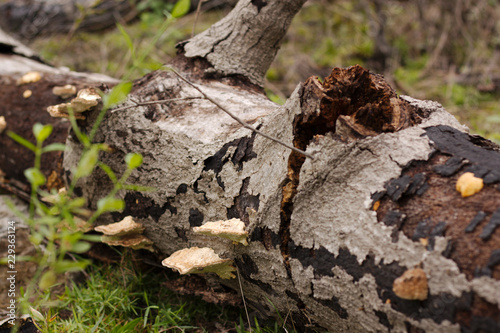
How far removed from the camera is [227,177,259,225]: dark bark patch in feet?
6.10

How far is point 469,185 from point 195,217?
135 centimetres

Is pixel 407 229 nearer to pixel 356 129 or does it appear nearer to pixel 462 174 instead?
pixel 462 174

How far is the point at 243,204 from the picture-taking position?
1.91 meters

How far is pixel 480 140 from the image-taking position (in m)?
1.63

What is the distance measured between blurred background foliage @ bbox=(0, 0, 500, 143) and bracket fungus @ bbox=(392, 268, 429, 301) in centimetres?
447

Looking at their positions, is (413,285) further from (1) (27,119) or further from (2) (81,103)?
(1) (27,119)

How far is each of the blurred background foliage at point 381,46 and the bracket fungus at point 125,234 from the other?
147 inches

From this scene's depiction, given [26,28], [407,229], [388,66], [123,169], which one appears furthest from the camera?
[388,66]

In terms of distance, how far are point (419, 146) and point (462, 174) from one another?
0.63 feet

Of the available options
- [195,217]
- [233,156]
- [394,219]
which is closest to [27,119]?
[195,217]

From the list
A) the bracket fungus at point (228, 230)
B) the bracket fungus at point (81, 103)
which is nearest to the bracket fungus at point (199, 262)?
the bracket fungus at point (228, 230)

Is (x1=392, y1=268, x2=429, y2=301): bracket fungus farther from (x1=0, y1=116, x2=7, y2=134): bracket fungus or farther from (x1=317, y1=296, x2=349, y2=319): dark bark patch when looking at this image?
(x1=0, y1=116, x2=7, y2=134): bracket fungus

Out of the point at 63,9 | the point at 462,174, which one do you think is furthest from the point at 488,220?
the point at 63,9

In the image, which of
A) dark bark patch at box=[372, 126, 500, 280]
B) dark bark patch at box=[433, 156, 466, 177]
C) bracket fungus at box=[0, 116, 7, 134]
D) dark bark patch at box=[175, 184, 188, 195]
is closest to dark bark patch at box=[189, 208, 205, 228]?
dark bark patch at box=[175, 184, 188, 195]
